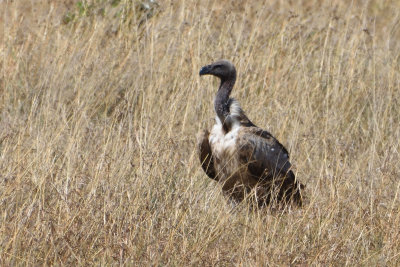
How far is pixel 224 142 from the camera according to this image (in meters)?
5.85

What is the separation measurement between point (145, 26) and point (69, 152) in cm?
317

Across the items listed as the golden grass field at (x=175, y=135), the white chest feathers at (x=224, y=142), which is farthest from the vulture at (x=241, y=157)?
the golden grass field at (x=175, y=135)

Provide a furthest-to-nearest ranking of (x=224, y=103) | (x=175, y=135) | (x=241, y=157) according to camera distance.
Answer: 1. (x=175, y=135)
2. (x=224, y=103)
3. (x=241, y=157)

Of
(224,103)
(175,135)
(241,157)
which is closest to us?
(241,157)

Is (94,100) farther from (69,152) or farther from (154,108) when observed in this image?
(69,152)

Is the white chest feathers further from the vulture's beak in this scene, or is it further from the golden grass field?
the vulture's beak

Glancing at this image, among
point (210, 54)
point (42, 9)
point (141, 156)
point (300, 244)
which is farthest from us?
point (42, 9)

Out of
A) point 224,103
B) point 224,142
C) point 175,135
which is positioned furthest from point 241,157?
point 175,135

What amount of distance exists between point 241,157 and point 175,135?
0.67 meters

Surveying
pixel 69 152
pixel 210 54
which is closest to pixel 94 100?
pixel 210 54

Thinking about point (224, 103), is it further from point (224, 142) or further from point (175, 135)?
point (175, 135)

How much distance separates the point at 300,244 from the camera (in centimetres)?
444

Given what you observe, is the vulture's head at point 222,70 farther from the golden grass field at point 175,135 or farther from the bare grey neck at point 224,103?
the golden grass field at point 175,135

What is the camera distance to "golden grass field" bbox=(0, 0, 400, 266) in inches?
167
